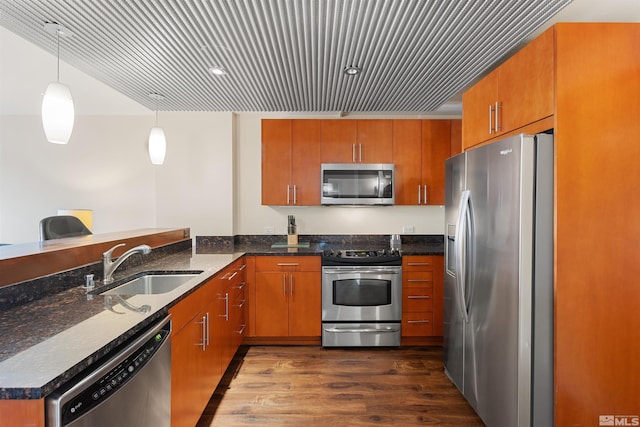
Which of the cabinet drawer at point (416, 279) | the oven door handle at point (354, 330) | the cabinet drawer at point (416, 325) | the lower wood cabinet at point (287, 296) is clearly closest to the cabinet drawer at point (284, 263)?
the lower wood cabinet at point (287, 296)

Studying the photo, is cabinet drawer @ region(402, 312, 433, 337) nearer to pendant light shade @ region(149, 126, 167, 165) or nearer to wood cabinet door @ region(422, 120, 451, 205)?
wood cabinet door @ region(422, 120, 451, 205)

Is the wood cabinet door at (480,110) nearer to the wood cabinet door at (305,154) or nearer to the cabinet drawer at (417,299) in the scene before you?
the cabinet drawer at (417,299)

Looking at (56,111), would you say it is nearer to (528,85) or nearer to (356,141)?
(528,85)

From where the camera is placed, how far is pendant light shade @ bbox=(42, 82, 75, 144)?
1.73 m

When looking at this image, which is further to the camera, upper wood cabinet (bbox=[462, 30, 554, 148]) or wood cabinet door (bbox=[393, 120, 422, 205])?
wood cabinet door (bbox=[393, 120, 422, 205])

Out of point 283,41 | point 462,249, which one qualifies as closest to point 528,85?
point 462,249

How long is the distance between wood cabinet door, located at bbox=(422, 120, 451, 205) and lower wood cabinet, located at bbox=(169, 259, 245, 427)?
2303 mm

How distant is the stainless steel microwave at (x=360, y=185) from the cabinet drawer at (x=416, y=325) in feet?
3.86

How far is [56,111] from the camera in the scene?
5.72 ft

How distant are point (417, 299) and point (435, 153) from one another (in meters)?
1.62

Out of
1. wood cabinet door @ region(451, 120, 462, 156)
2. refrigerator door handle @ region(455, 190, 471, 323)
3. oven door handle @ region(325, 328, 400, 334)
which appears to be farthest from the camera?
wood cabinet door @ region(451, 120, 462, 156)

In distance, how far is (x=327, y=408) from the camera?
2230mm

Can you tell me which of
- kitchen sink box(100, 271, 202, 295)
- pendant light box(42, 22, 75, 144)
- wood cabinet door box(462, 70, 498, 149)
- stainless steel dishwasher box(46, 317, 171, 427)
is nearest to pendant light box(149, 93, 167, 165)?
pendant light box(42, 22, 75, 144)

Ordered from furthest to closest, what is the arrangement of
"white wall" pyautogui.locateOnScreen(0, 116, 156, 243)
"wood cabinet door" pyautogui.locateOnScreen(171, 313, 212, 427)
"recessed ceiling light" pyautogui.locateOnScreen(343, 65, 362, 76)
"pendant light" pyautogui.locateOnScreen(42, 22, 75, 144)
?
"white wall" pyautogui.locateOnScreen(0, 116, 156, 243) → "recessed ceiling light" pyautogui.locateOnScreen(343, 65, 362, 76) → "pendant light" pyautogui.locateOnScreen(42, 22, 75, 144) → "wood cabinet door" pyautogui.locateOnScreen(171, 313, 212, 427)
